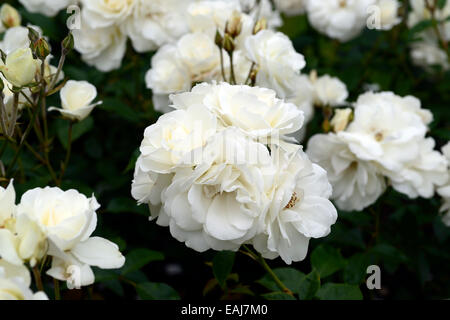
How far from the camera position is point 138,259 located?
154cm

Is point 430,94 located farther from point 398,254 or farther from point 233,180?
point 233,180

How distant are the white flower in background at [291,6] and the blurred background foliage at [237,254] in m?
0.24

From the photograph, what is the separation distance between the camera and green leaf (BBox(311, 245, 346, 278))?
1.51 m

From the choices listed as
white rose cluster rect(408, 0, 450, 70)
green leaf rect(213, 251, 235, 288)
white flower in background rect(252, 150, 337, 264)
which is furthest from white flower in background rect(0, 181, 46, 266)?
white rose cluster rect(408, 0, 450, 70)

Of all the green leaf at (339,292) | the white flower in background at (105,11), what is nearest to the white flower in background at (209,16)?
the white flower in background at (105,11)

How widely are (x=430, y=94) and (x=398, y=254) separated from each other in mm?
1102

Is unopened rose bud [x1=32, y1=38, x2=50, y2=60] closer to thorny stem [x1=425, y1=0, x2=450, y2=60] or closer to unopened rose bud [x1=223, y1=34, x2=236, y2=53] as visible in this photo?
unopened rose bud [x1=223, y1=34, x2=236, y2=53]

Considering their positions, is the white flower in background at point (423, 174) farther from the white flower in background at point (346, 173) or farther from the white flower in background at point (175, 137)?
the white flower in background at point (175, 137)

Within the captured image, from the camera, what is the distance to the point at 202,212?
1.10 m

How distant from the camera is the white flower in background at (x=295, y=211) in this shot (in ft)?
3.59

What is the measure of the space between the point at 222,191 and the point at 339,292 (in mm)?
440

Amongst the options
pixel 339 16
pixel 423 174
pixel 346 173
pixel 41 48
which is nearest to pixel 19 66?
pixel 41 48

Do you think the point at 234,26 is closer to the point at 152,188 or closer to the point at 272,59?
the point at 272,59
